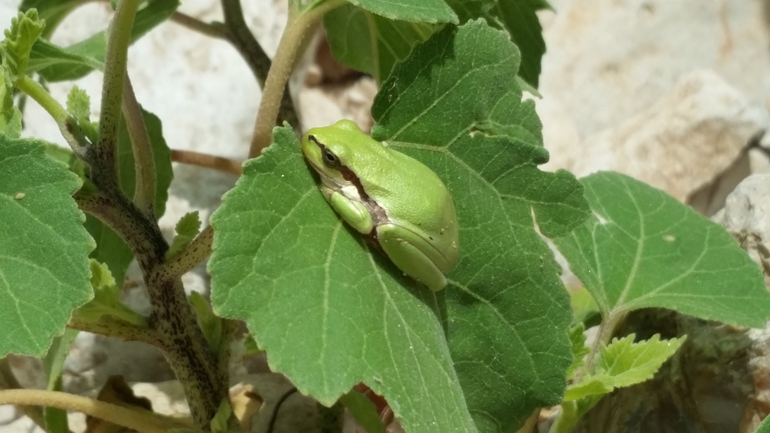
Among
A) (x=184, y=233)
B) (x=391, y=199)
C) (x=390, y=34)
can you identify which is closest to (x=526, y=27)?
(x=390, y=34)

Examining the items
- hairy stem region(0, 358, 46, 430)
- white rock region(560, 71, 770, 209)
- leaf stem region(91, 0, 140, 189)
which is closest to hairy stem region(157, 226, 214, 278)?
leaf stem region(91, 0, 140, 189)

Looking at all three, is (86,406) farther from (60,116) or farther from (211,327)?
(60,116)

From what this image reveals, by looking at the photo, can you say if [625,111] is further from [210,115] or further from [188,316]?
Answer: [188,316]

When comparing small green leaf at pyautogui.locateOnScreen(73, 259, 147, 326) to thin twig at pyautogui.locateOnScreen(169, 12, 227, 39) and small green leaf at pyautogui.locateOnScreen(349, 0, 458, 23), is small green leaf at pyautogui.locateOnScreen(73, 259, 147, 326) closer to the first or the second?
small green leaf at pyautogui.locateOnScreen(349, 0, 458, 23)

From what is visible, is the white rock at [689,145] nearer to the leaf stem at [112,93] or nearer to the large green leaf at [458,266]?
the large green leaf at [458,266]

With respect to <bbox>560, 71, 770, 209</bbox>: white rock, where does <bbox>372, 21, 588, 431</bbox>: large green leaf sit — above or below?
above

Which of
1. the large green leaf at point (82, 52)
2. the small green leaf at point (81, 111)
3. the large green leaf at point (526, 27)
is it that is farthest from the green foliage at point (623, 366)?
the large green leaf at point (82, 52)
